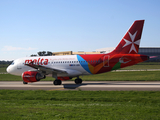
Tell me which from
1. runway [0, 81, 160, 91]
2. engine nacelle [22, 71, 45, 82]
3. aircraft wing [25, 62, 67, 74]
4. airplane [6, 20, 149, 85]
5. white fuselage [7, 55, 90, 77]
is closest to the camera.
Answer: runway [0, 81, 160, 91]

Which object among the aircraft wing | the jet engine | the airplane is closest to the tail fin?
the airplane

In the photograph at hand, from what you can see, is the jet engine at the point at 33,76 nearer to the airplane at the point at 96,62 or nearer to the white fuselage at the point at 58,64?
the airplane at the point at 96,62

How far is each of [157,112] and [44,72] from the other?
19.0 m

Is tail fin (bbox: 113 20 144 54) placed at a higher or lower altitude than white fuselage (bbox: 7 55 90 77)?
higher

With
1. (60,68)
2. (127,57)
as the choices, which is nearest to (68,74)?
(60,68)

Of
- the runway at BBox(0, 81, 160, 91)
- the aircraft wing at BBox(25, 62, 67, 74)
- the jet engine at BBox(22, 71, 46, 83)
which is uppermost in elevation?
the aircraft wing at BBox(25, 62, 67, 74)

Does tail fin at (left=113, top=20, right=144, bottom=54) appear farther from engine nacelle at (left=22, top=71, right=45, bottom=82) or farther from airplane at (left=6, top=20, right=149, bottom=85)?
engine nacelle at (left=22, top=71, right=45, bottom=82)

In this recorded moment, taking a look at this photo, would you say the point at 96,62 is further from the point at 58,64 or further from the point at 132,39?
the point at 58,64

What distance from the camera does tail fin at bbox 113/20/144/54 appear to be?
25.2 metres

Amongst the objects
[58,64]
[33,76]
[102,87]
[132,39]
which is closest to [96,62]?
[102,87]

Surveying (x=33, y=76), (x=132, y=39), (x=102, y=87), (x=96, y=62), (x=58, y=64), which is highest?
(x=132, y=39)

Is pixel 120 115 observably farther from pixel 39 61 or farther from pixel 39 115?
pixel 39 61

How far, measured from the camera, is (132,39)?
83.6 feet

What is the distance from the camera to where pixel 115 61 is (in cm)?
2547
